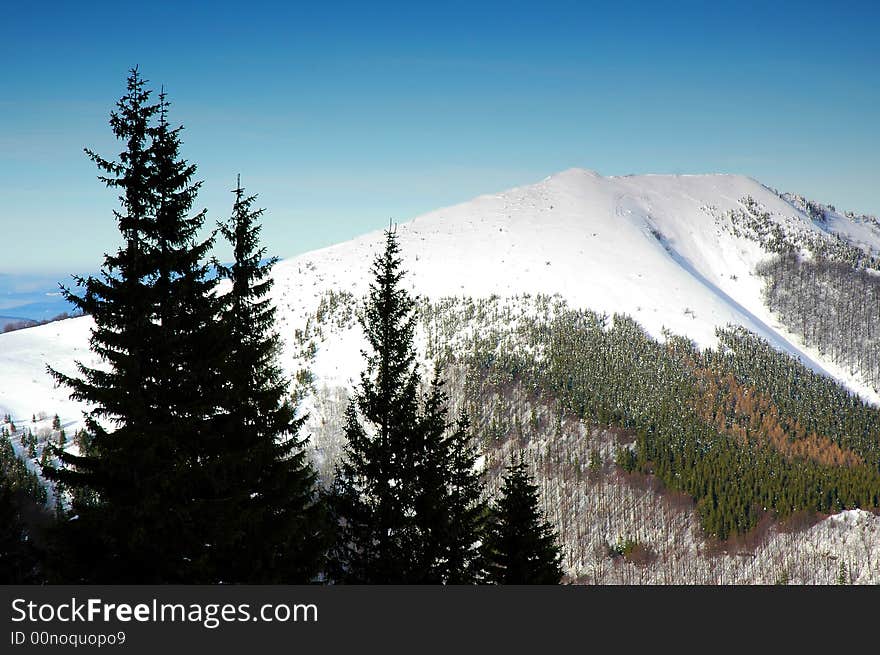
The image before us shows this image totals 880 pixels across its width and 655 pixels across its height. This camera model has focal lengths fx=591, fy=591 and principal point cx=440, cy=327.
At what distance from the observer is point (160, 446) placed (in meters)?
12.8

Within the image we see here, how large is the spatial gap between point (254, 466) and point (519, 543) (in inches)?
680

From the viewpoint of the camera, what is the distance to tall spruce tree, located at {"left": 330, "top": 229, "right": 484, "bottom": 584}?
811 inches

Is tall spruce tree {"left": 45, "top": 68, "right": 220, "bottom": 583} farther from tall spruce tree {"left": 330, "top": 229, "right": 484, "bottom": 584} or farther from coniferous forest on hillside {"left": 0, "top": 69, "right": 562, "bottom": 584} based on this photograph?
tall spruce tree {"left": 330, "top": 229, "right": 484, "bottom": 584}

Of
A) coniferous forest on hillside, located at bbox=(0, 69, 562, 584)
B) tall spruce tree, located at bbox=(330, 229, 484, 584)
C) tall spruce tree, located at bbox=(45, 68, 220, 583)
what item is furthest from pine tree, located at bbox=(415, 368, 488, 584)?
tall spruce tree, located at bbox=(45, 68, 220, 583)

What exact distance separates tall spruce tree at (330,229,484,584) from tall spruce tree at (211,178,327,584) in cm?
247

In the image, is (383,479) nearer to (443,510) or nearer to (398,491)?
(398,491)

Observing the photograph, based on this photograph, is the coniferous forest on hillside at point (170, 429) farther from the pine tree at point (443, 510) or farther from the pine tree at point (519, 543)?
the pine tree at point (519, 543)

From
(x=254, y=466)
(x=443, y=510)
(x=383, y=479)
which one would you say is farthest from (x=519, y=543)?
(x=254, y=466)

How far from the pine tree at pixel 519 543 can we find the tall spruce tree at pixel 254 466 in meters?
12.3

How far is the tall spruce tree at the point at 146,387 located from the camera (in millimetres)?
12477
